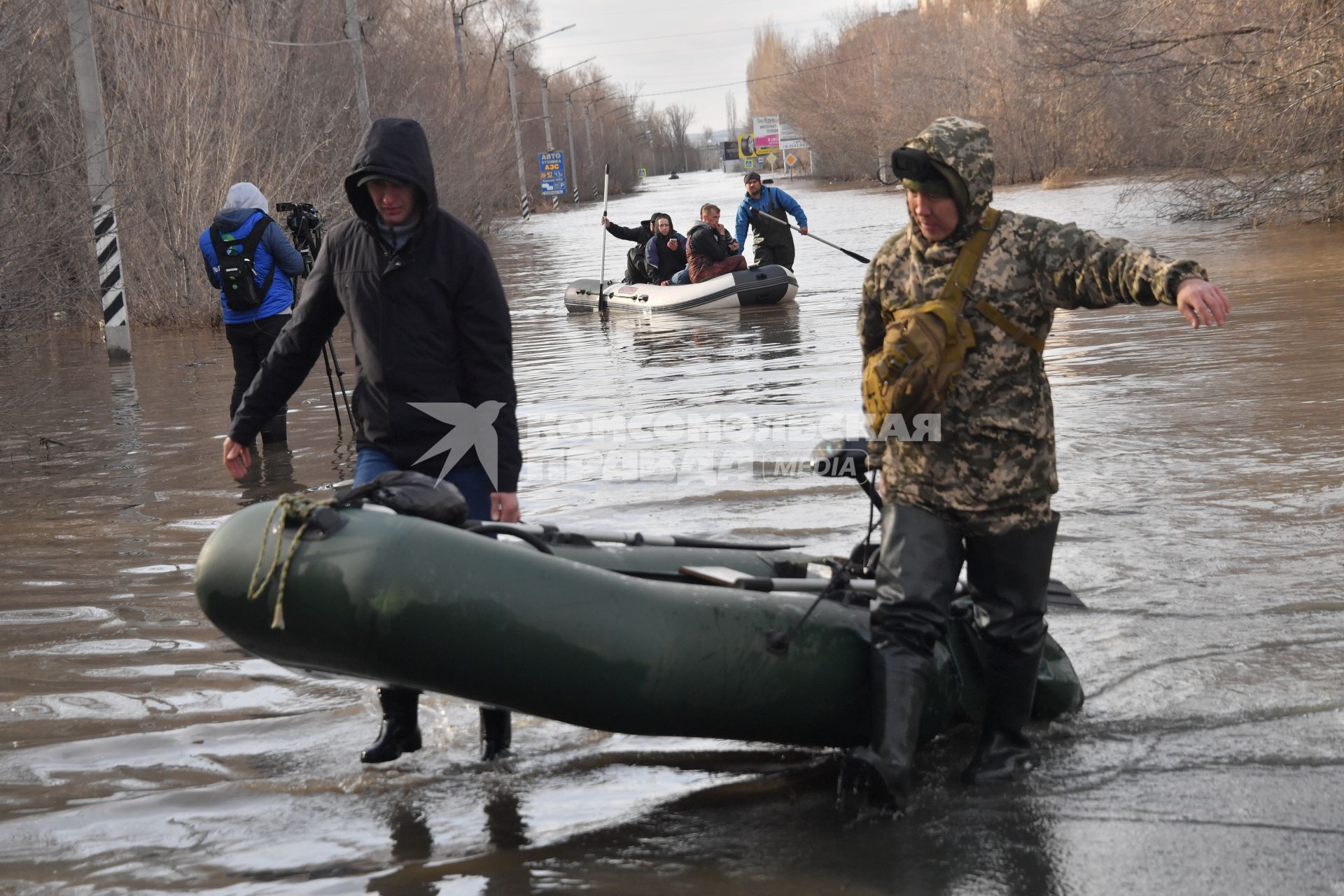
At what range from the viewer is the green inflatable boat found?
3695 millimetres

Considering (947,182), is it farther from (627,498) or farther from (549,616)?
(627,498)

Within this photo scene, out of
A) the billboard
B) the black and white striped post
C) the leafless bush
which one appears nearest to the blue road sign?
the leafless bush

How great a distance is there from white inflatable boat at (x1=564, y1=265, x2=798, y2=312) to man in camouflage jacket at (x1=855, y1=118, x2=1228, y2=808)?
45.5 feet

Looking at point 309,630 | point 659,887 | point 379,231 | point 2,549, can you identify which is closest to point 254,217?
point 2,549

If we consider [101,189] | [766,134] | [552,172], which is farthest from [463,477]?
[766,134]

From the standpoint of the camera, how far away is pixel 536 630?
12.4 ft

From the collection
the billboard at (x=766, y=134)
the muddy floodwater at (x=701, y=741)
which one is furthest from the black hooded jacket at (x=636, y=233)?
the billboard at (x=766, y=134)

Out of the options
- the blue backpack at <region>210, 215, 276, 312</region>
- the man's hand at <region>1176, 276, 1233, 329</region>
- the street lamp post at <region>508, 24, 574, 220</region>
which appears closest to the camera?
the man's hand at <region>1176, 276, 1233, 329</region>

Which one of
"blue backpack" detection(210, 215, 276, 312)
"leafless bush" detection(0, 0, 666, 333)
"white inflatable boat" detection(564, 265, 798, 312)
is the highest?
"leafless bush" detection(0, 0, 666, 333)

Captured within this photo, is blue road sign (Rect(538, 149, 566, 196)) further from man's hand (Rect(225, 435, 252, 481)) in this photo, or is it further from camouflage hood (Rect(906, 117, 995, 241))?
camouflage hood (Rect(906, 117, 995, 241))

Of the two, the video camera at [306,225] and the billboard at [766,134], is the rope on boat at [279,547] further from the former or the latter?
the billboard at [766,134]

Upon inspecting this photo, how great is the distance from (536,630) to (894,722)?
1022mm

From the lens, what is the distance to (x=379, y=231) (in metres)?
4.28

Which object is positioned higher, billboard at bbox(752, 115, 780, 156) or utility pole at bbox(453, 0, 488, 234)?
billboard at bbox(752, 115, 780, 156)
